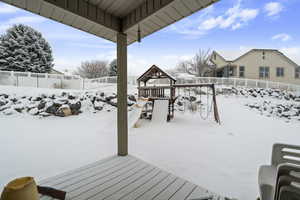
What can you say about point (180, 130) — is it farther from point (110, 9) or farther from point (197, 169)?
point (110, 9)

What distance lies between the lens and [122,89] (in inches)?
101

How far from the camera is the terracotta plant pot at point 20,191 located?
694mm

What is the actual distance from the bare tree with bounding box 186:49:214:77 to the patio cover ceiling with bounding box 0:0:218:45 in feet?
54.7

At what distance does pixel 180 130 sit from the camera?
4816mm

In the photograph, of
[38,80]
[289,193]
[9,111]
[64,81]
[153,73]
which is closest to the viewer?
[289,193]

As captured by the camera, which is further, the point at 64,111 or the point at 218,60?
the point at 218,60

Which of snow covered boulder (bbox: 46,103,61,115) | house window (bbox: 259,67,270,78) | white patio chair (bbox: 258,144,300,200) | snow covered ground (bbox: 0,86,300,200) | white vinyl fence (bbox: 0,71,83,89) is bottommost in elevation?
snow covered ground (bbox: 0,86,300,200)

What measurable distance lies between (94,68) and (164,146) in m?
21.0

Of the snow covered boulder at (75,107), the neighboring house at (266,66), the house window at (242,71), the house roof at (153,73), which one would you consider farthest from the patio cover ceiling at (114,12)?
the house window at (242,71)

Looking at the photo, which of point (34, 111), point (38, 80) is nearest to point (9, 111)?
point (34, 111)

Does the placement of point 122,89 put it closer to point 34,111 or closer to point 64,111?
point 64,111

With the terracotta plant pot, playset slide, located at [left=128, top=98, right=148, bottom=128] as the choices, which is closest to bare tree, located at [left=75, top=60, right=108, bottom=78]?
playset slide, located at [left=128, top=98, right=148, bottom=128]

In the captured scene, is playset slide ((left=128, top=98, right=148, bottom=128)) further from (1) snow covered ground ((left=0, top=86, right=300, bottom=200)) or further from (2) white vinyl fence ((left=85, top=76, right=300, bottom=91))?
(2) white vinyl fence ((left=85, top=76, right=300, bottom=91))

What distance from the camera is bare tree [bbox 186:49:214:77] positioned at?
1769 centimetres
